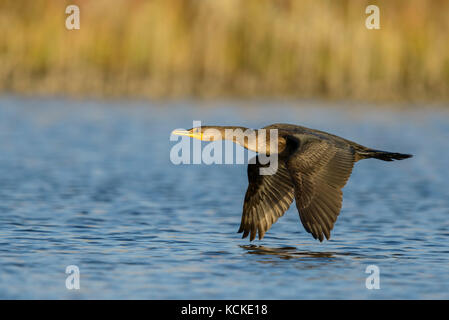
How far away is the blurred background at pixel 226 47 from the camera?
24516 millimetres

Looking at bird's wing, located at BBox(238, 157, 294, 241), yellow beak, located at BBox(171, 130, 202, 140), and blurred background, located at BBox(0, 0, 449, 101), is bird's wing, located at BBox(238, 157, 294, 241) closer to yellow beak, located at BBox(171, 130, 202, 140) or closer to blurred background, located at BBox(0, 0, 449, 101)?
yellow beak, located at BBox(171, 130, 202, 140)

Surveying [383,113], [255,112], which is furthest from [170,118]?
[383,113]

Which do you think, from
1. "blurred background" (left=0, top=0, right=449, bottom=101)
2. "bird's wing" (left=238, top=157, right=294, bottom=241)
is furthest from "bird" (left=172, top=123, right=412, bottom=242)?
"blurred background" (left=0, top=0, right=449, bottom=101)

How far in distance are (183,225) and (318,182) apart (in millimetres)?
2872

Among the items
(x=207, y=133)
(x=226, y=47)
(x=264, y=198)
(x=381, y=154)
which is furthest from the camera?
(x=226, y=47)

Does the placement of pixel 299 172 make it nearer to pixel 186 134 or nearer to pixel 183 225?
pixel 186 134

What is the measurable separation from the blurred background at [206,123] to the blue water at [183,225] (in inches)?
1.3

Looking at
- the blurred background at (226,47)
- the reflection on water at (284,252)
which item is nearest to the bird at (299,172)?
the reflection on water at (284,252)

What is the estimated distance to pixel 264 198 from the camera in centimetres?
927

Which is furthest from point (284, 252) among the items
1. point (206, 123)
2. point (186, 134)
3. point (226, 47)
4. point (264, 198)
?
point (226, 47)

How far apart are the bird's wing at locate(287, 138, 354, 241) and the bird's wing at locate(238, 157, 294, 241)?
1.00 meters

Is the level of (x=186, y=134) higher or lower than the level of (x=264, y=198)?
A: higher

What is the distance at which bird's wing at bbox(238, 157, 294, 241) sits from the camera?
9.22m

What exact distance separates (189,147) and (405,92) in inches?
340
